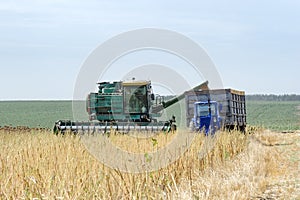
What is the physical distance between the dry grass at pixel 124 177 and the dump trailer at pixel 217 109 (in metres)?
8.31

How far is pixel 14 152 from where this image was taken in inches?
306

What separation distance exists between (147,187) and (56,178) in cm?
103

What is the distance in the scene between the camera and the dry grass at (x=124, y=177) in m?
5.53

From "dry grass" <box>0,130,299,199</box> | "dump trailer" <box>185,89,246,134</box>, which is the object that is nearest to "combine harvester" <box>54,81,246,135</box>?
"dump trailer" <box>185,89,246,134</box>

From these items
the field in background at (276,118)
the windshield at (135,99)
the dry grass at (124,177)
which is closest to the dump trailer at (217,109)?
the windshield at (135,99)

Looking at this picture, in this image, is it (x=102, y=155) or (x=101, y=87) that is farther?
(x=101, y=87)

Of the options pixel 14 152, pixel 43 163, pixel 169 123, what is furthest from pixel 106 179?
pixel 169 123

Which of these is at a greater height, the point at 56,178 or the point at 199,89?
the point at 199,89

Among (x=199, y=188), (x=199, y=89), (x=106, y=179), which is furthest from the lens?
(x=199, y=89)

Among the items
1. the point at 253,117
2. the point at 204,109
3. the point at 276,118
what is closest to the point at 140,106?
the point at 204,109

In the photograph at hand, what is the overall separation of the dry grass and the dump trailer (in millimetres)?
8309

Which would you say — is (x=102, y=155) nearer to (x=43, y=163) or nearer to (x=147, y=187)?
(x=43, y=163)

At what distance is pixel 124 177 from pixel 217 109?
12.7 meters

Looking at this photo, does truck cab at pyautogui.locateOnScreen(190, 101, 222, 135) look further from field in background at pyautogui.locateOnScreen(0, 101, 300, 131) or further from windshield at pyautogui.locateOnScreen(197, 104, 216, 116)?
field in background at pyautogui.locateOnScreen(0, 101, 300, 131)
